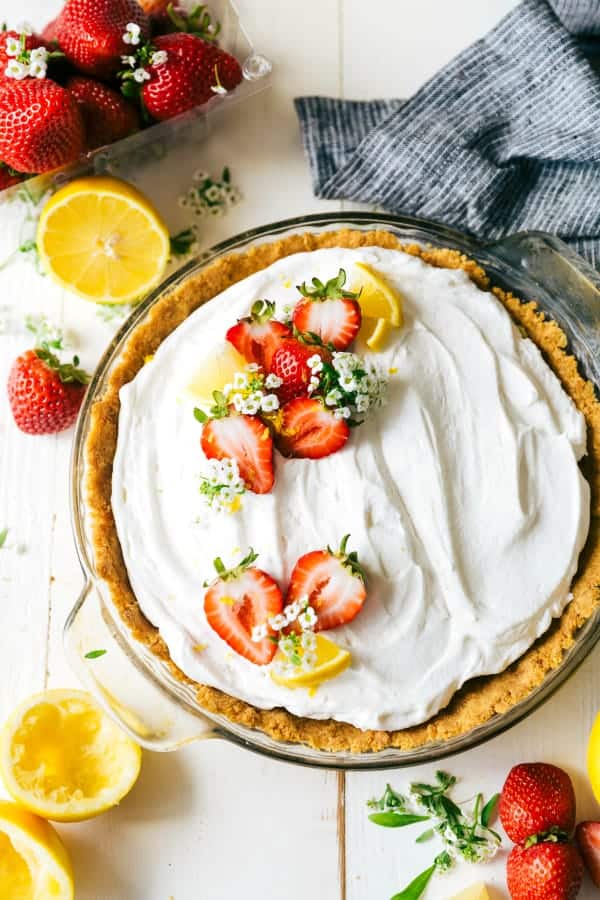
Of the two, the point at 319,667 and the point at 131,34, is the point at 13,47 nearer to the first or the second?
the point at 131,34

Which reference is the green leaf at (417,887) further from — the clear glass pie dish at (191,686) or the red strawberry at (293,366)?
the red strawberry at (293,366)

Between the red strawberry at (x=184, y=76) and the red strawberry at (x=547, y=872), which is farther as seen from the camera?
the red strawberry at (x=184, y=76)

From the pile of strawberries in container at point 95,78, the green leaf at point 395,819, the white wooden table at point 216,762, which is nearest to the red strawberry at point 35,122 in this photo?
the pile of strawberries in container at point 95,78

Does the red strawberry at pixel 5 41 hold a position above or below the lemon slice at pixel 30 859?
above

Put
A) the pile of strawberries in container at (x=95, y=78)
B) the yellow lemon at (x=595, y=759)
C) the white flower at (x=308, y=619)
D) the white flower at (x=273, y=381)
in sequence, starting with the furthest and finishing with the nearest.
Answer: the pile of strawberries in container at (x=95, y=78) → the yellow lemon at (x=595, y=759) → the white flower at (x=273, y=381) → the white flower at (x=308, y=619)

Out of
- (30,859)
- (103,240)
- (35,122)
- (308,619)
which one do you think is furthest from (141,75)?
(30,859)

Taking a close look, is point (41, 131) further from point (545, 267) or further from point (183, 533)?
point (545, 267)
